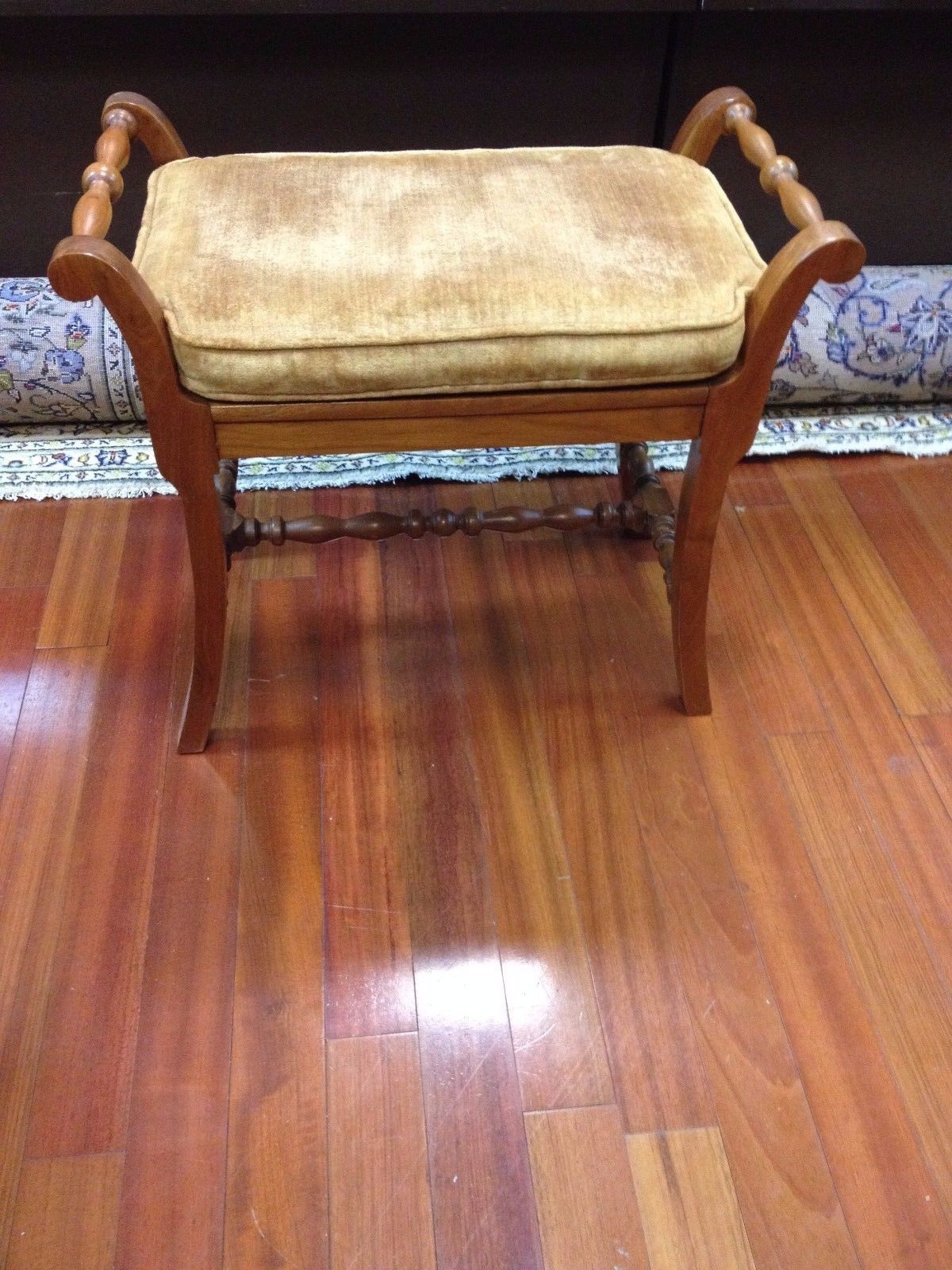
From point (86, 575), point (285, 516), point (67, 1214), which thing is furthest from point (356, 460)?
point (67, 1214)

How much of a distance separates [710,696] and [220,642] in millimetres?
537

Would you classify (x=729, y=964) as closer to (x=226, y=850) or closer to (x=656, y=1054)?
(x=656, y=1054)

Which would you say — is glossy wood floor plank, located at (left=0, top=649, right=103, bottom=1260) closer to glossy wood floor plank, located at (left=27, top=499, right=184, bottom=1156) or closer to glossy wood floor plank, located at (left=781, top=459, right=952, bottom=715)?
glossy wood floor plank, located at (left=27, top=499, right=184, bottom=1156)

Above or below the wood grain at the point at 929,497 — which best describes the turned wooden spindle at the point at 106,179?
above

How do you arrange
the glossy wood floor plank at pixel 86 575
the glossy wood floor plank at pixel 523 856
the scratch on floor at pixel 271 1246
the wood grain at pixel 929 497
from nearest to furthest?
the scratch on floor at pixel 271 1246, the glossy wood floor plank at pixel 523 856, the glossy wood floor plank at pixel 86 575, the wood grain at pixel 929 497

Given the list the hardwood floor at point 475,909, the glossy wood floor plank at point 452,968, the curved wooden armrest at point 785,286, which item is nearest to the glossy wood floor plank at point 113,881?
the hardwood floor at point 475,909

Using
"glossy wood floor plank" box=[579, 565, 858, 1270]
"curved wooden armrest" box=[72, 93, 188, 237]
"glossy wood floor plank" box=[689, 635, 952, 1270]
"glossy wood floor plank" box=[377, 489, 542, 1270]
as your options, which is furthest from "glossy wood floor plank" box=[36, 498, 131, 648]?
"glossy wood floor plank" box=[689, 635, 952, 1270]

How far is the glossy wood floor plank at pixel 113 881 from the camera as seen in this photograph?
2.99 feet

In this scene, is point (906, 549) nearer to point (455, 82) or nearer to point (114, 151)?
point (455, 82)

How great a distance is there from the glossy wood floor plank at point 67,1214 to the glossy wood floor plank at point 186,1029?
1cm

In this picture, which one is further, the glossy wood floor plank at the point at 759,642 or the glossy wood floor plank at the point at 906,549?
the glossy wood floor plank at the point at 906,549

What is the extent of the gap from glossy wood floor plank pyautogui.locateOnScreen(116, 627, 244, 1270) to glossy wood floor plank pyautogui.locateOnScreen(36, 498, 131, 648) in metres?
0.24

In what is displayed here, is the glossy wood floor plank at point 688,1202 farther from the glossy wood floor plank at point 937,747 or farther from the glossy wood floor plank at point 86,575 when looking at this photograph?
the glossy wood floor plank at point 86,575

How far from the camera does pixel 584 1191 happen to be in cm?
87
